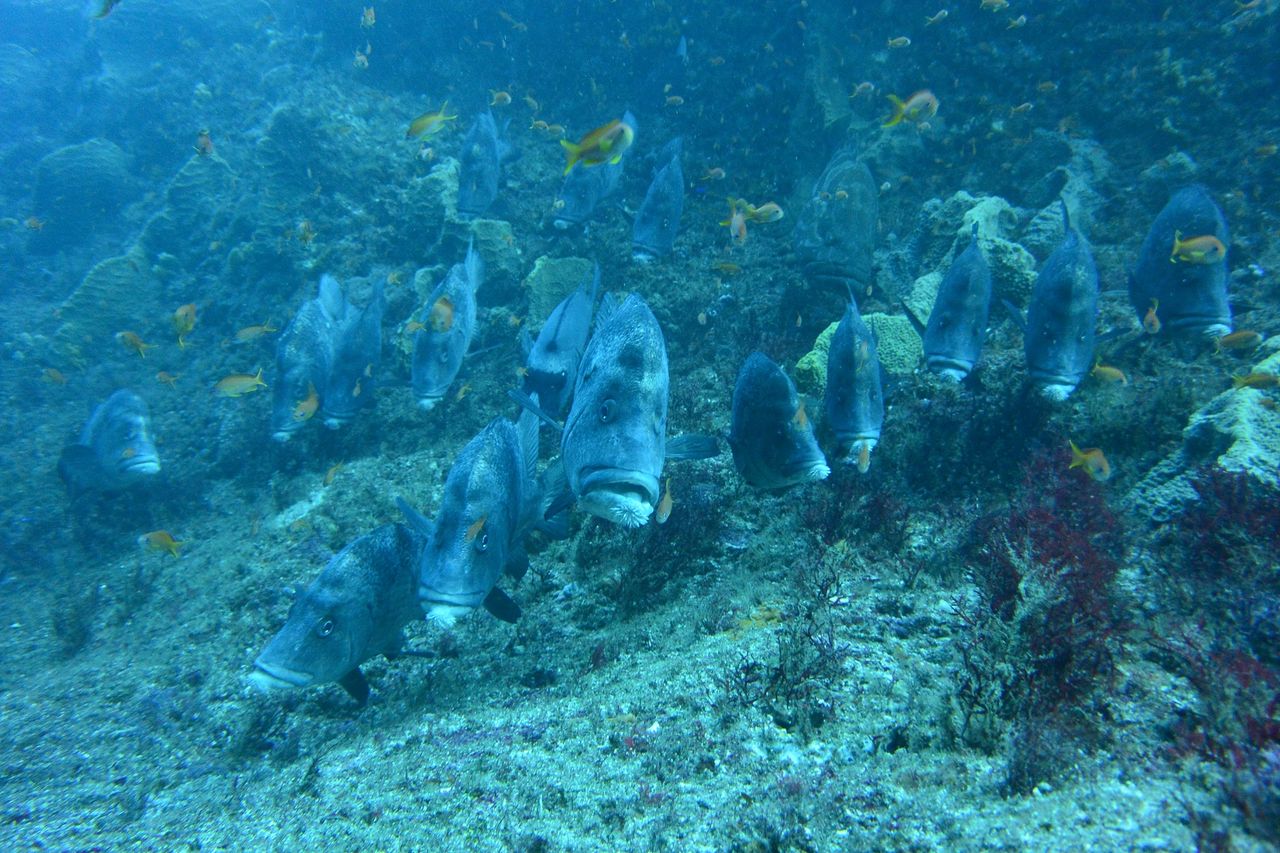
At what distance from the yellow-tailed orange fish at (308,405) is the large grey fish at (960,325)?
7.55m

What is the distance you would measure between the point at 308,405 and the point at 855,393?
7.03m

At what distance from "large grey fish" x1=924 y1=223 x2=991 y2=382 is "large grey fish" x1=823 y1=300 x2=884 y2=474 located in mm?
852

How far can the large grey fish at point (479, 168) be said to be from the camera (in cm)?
889

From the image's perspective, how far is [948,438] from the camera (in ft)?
17.2

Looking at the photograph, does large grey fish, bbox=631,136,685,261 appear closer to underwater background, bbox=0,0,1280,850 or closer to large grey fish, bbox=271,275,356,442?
underwater background, bbox=0,0,1280,850

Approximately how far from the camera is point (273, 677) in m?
3.42

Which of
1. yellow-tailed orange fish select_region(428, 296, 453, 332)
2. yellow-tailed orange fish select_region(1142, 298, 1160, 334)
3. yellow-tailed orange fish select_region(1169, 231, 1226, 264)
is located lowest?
yellow-tailed orange fish select_region(1142, 298, 1160, 334)

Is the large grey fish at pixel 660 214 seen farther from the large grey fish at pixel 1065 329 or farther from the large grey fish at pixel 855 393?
the large grey fish at pixel 1065 329

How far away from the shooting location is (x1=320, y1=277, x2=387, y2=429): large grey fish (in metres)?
7.44

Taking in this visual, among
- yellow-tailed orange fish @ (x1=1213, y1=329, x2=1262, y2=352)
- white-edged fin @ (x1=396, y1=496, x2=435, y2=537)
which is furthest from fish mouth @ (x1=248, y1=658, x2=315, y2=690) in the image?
yellow-tailed orange fish @ (x1=1213, y1=329, x2=1262, y2=352)

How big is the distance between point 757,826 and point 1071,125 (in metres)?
12.9

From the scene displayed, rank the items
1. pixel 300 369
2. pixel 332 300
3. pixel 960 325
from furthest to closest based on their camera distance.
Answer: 1. pixel 332 300
2. pixel 300 369
3. pixel 960 325

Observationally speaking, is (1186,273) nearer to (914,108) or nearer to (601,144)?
(914,108)

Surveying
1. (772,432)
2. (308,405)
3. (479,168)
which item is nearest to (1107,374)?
(772,432)
